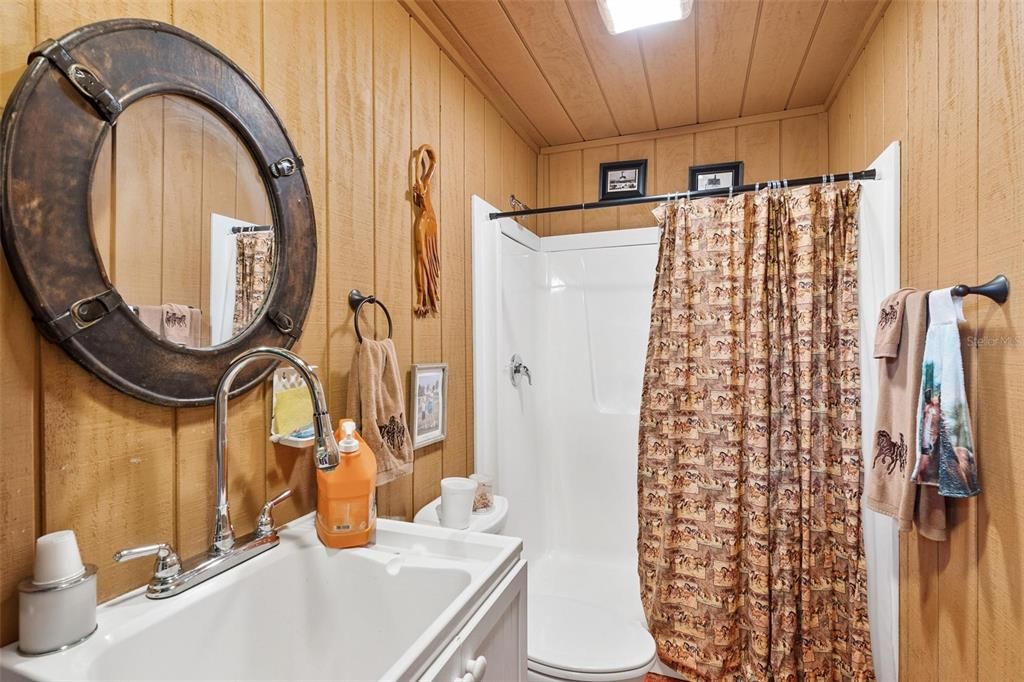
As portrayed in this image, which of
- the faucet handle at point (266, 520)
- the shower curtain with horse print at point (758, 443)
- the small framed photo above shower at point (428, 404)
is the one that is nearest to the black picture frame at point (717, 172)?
the shower curtain with horse print at point (758, 443)

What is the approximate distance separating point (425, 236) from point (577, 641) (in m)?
1.35

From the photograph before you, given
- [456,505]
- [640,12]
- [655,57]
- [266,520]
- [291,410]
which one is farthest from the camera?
[655,57]

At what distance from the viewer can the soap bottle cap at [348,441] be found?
3.33ft

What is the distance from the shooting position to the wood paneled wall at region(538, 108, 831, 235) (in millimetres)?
2289

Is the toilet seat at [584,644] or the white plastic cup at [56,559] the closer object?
the white plastic cup at [56,559]

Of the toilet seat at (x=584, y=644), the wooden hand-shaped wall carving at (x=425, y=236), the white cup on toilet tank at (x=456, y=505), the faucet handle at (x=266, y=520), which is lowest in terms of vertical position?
the toilet seat at (x=584, y=644)

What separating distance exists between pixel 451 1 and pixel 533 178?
1.17m

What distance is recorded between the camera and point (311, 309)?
114cm

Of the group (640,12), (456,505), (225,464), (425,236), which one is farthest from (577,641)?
(640,12)

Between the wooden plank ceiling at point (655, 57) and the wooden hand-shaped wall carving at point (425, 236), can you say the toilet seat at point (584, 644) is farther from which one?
the wooden plank ceiling at point (655, 57)

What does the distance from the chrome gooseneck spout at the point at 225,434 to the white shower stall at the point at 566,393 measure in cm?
104

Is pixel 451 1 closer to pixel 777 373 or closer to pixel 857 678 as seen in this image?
pixel 777 373

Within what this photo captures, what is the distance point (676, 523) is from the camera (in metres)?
1.83

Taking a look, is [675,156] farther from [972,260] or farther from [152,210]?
[152,210]
